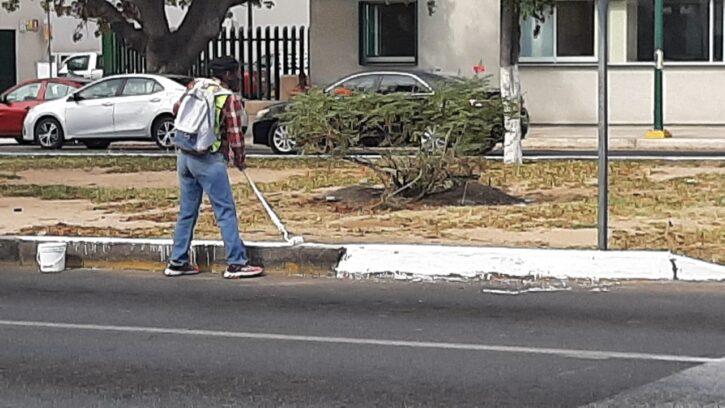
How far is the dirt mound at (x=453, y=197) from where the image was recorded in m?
15.2

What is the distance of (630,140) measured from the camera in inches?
998

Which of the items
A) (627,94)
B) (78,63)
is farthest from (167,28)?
(78,63)

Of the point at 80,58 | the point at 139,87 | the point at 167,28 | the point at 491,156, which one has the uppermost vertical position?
the point at 80,58

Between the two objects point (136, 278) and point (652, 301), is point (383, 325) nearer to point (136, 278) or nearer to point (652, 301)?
point (652, 301)

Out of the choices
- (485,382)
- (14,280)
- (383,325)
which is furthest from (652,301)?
(14,280)

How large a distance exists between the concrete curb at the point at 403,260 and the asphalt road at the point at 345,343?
272mm

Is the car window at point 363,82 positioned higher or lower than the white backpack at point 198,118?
higher

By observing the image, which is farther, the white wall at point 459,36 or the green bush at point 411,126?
the white wall at point 459,36

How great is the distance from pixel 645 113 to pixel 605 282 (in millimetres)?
19025

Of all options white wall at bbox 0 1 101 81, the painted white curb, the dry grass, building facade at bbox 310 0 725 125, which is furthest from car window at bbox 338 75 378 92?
white wall at bbox 0 1 101 81

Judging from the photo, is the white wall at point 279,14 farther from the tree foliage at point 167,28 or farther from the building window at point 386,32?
the tree foliage at point 167,28

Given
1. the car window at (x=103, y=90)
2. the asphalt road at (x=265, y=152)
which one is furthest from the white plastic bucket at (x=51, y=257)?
the car window at (x=103, y=90)

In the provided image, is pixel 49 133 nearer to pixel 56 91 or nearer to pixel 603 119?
pixel 56 91

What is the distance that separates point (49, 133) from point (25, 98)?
256cm
